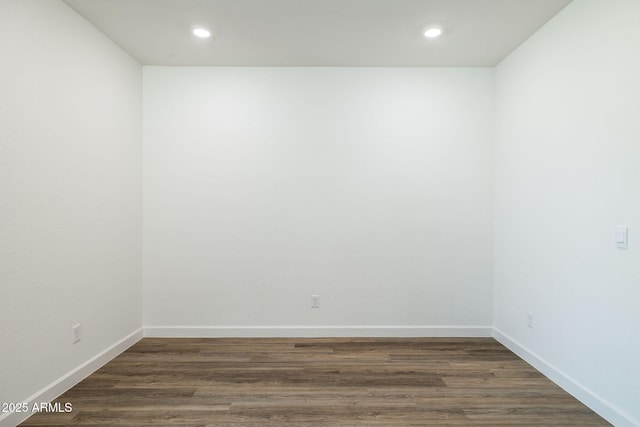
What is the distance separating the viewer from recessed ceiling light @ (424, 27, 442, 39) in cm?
277

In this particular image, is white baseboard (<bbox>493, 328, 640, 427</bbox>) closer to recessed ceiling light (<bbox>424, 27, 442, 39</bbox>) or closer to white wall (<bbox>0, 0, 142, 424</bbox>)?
recessed ceiling light (<bbox>424, 27, 442, 39</bbox>)

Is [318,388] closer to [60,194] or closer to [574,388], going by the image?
[574,388]

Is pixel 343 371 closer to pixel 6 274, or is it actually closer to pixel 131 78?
pixel 6 274

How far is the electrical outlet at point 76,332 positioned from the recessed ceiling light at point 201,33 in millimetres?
2475

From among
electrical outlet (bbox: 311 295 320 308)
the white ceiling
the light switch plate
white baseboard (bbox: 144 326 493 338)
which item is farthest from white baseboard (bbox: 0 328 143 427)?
the light switch plate

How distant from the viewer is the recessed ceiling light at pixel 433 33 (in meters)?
2.77

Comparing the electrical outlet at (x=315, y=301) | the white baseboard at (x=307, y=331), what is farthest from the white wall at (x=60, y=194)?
the electrical outlet at (x=315, y=301)

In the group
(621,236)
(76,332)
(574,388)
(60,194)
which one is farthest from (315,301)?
(621,236)

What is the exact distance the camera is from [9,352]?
1.99 meters

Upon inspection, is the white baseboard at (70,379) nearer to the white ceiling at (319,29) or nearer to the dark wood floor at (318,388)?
the dark wood floor at (318,388)

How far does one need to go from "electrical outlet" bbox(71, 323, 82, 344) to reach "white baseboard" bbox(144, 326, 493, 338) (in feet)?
3.18

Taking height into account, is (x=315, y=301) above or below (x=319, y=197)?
below

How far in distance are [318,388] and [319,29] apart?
9.15 feet

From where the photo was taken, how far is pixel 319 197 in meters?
3.54
